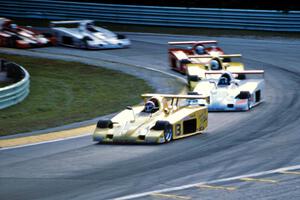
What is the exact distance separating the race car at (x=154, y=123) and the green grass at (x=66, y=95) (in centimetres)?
282

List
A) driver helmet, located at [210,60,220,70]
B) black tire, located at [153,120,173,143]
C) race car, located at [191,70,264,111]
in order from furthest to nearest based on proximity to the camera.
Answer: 1. driver helmet, located at [210,60,220,70]
2. race car, located at [191,70,264,111]
3. black tire, located at [153,120,173,143]

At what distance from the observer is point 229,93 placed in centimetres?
2234

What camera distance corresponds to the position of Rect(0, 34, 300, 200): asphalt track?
44.9 ft

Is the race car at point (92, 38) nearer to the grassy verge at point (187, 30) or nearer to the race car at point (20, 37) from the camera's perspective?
the race car at point (20, 37)

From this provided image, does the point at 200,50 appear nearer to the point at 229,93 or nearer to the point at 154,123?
the point at 229,93

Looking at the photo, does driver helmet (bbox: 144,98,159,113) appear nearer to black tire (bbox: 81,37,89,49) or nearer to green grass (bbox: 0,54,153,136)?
green grass (bbox: 0,54,153,136)

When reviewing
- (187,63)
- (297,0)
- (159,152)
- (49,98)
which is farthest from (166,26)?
(159,152)

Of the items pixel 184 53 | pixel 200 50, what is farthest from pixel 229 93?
pixel 200 50

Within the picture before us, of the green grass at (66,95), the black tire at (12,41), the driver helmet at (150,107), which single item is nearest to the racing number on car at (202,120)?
the driver helmet at (150,107)

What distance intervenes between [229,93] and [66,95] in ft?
19.0

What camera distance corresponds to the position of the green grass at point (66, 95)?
70.5 feet

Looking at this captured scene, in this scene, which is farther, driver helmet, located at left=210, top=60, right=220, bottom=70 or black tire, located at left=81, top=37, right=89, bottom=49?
black tire, located at left=81, top=37, right=89, bottom=49

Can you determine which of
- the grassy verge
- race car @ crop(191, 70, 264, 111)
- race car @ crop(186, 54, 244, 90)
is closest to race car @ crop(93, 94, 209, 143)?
race car @ crop(191, 70, 264, 111)

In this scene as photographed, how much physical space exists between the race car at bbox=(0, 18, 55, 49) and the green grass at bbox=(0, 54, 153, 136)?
12.6 ft
